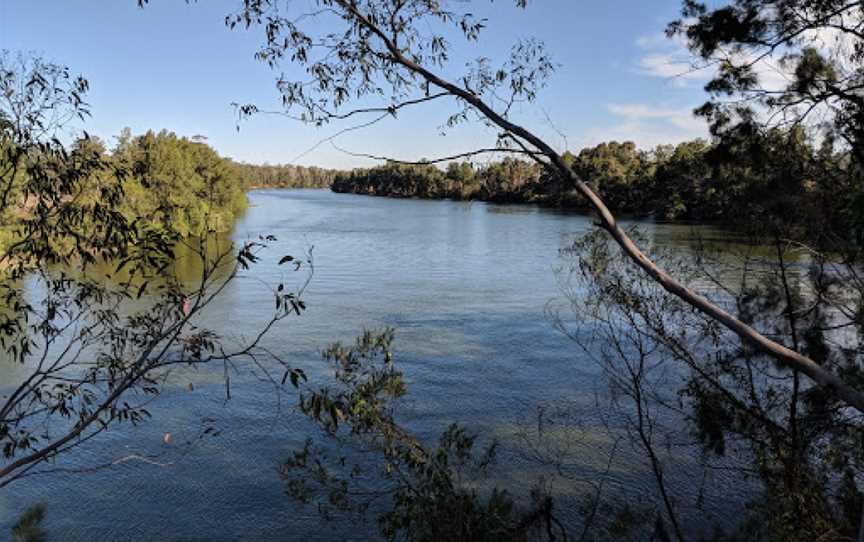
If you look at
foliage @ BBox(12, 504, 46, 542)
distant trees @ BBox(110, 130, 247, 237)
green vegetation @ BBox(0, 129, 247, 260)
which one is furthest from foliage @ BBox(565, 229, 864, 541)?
distant trees @ BBox(110, 130, 247, 237)

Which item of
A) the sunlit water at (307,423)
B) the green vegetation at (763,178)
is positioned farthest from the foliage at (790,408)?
the sunlit water at (307,423)

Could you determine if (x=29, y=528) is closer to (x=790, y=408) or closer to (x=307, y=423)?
(x=307, y=423)

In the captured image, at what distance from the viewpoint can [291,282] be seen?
24781mm

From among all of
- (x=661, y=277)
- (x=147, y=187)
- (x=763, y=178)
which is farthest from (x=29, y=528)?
(x=763, y=178)

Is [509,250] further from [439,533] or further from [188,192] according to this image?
[439,533]

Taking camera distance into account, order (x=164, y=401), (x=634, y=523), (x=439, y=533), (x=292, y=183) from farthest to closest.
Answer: (x=292, y=183) → (x=164, y=401) → (x=634, y=523) → (x=439, y=533)

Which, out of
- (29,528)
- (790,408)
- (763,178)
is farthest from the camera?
(29,528)

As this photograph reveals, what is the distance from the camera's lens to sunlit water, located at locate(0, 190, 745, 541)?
344 inches

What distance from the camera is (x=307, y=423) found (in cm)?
1145

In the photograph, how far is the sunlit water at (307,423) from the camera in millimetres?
8727

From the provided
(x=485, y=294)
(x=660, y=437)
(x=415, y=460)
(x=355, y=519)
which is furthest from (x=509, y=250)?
(x=415, y=460)

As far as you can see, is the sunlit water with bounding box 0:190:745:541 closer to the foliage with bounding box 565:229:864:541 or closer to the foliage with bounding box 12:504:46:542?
the foliage with bounding box 12:504:46:542

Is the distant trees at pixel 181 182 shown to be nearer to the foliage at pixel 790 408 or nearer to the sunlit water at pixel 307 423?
the sunlit water at pixel 307 423

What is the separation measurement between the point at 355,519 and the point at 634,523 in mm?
3753
